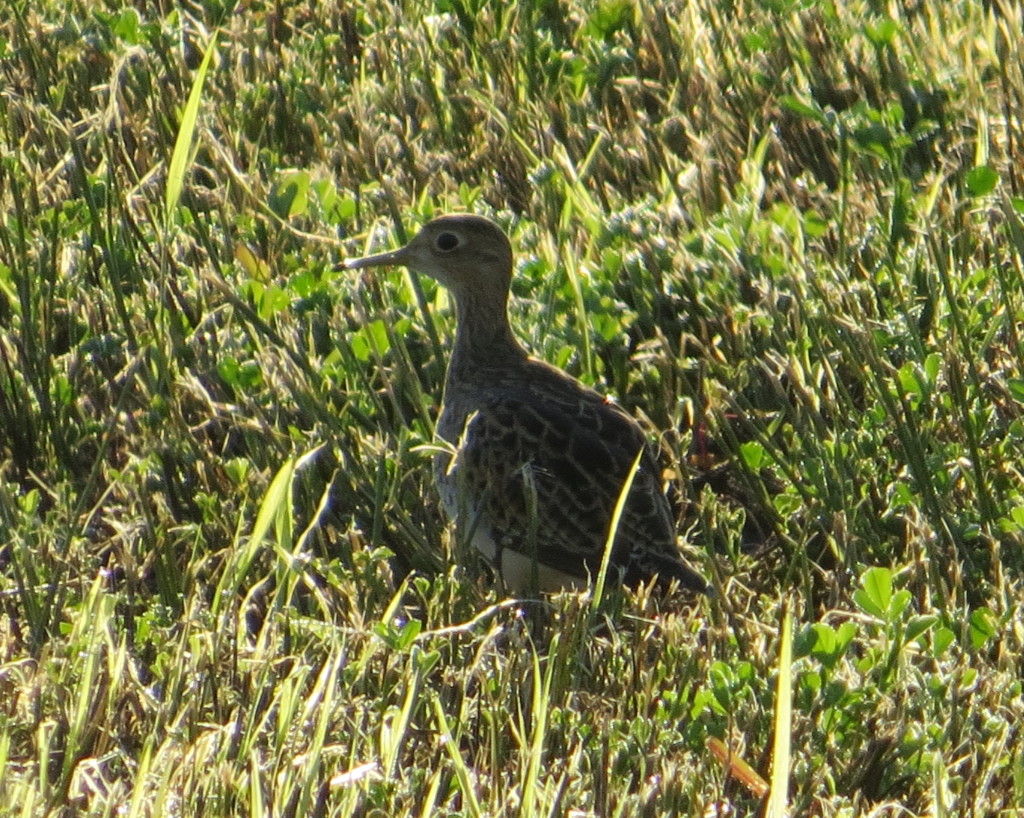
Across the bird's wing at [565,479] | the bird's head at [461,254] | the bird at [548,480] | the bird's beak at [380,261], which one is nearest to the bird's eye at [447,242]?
the bird's head at [461,254]

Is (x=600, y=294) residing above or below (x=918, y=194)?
below

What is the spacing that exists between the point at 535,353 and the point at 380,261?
540 millimetres

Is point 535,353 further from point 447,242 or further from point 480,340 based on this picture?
point 447,242

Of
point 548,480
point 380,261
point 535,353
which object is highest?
point 380,261

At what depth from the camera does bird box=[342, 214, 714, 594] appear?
13.8ft

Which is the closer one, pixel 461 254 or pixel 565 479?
pixel 565 479

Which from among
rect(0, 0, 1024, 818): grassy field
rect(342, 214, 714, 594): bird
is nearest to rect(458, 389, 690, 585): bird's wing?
rect(342, 214, 714, 594): bird

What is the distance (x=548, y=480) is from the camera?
4.41 metres

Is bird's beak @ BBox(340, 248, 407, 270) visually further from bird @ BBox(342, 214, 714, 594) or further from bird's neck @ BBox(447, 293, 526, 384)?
bird @ BBox(342, 214, 714, 594)

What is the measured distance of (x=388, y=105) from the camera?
6.62m

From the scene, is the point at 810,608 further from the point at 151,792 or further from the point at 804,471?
the point at 151,792

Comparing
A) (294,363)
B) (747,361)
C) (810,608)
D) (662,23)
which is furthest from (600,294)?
(662,23)

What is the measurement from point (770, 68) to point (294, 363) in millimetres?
2795

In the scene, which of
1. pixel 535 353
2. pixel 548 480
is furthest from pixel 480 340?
pixel 548 480
